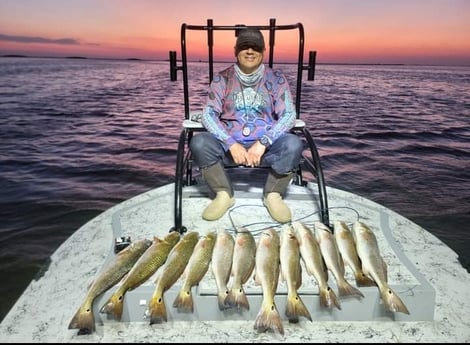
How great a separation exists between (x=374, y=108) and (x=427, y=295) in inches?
865

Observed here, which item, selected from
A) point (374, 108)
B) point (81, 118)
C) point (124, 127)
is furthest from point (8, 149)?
point (374, 108)

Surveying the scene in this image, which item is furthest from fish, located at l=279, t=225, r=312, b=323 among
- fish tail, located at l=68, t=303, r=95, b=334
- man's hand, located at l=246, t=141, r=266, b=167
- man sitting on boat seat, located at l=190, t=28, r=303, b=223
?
fish tail, located at l=68, t=303, r=95, b=334

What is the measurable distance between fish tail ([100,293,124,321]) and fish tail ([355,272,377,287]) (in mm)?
1630

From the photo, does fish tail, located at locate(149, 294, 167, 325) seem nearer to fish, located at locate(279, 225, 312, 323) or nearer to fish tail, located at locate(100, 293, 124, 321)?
fish tail, located at locate(100, 293, 124, 321)

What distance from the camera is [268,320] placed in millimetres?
2291

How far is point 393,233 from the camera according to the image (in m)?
3.63

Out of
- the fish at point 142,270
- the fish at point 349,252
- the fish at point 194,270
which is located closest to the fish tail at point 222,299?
the fish at point 194,270

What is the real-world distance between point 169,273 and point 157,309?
304 mm

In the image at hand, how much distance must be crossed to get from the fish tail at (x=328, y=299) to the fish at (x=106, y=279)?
1.42m

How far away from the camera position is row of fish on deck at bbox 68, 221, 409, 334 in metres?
2.37

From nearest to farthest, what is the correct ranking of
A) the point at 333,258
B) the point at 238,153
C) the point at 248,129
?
the point at 333,258 < the point at 238,153 < the point at 248,129

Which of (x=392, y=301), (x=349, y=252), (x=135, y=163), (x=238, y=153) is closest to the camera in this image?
(x=392, y=301)

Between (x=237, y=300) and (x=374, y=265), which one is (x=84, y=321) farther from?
(x=374, y=265)

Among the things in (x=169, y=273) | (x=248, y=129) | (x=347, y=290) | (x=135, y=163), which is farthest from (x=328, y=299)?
(x=135, y=163)
